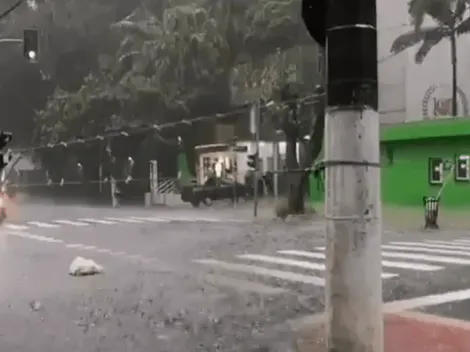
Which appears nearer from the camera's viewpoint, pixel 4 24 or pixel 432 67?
pixel 4 24

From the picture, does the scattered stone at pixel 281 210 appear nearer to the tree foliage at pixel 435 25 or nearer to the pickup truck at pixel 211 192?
the pickup truck at pixel 211 192

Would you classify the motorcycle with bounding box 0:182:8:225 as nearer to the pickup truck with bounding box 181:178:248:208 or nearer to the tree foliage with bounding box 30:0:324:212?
the tree foliage with bounding box 30:0:324:212

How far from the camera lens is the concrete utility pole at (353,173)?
2799 mm

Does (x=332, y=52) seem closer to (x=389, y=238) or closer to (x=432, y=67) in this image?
(x=389, y=238)

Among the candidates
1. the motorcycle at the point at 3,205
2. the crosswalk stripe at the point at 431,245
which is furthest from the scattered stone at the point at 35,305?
the crosswalk stripe at the point at 431,245

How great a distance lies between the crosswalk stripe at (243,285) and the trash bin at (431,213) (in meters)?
6.80

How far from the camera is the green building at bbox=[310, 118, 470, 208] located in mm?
15297

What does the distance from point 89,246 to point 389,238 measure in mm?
4935

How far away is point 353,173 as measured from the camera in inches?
111

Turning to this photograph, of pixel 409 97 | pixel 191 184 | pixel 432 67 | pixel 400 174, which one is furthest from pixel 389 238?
pixel 432 67

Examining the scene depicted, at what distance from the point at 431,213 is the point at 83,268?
778cm

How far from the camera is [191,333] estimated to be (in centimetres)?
534

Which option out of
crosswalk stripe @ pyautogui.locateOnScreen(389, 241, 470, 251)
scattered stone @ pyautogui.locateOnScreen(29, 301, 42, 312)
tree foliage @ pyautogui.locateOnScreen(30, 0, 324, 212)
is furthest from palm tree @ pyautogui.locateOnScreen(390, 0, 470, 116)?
scattered stone @ pyautogui.locateOnScreen(29, 301, 42, 312)

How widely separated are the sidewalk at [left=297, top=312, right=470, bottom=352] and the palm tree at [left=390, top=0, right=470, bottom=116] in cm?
1229
